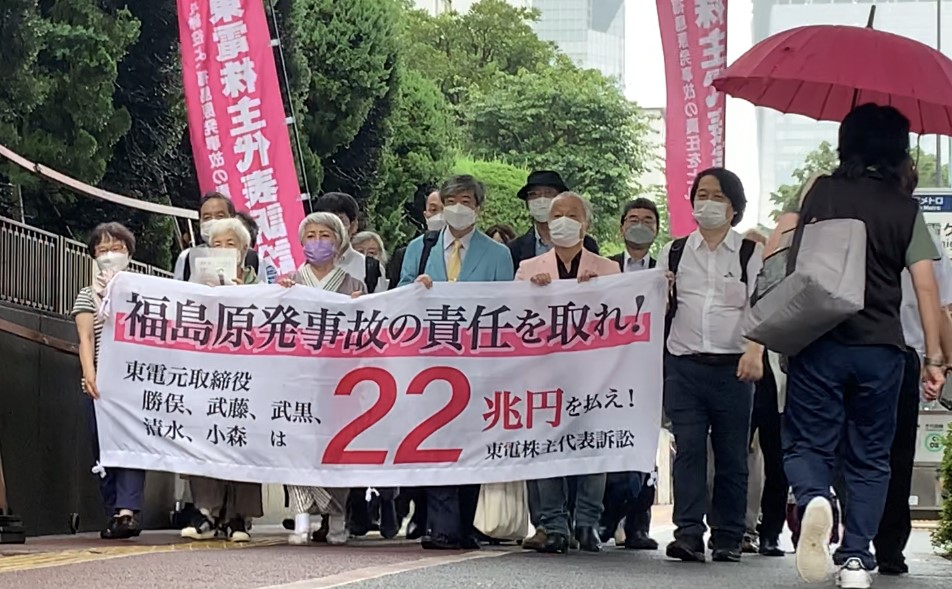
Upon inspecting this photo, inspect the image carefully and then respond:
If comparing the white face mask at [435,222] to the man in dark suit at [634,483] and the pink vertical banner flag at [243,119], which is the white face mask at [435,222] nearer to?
the man in dark suit at [634,483]

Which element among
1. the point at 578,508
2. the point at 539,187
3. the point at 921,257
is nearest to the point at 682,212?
the point at 539,187

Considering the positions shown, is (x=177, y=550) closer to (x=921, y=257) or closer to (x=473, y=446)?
(x=473, y=446)

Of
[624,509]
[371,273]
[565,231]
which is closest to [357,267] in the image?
[371,273]

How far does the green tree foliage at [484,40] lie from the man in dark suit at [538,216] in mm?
59087

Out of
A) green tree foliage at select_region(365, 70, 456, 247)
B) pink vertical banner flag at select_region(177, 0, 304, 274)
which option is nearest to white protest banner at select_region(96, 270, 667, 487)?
pink vertical banner flag at select_region(177, 0, 304, 274)

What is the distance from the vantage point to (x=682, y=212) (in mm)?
12555

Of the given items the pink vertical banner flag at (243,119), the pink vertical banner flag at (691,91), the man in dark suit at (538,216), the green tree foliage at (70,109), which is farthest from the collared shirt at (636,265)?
the green tree foliage at (70,109)

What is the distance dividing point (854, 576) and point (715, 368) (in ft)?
6.65

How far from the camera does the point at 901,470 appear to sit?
781 centimetres

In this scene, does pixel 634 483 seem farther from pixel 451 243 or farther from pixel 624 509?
pixel 451 243

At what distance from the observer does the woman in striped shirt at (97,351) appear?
9531 mm

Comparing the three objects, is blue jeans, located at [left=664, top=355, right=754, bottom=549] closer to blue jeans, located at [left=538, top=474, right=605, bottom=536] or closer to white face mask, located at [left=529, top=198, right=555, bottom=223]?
blue jeans, located at [left=538, top=474, right=605, bottom=536]

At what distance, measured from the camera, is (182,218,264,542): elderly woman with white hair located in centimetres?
972

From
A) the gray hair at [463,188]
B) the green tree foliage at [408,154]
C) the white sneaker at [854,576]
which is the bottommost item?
the white sneaker at [854,576]
